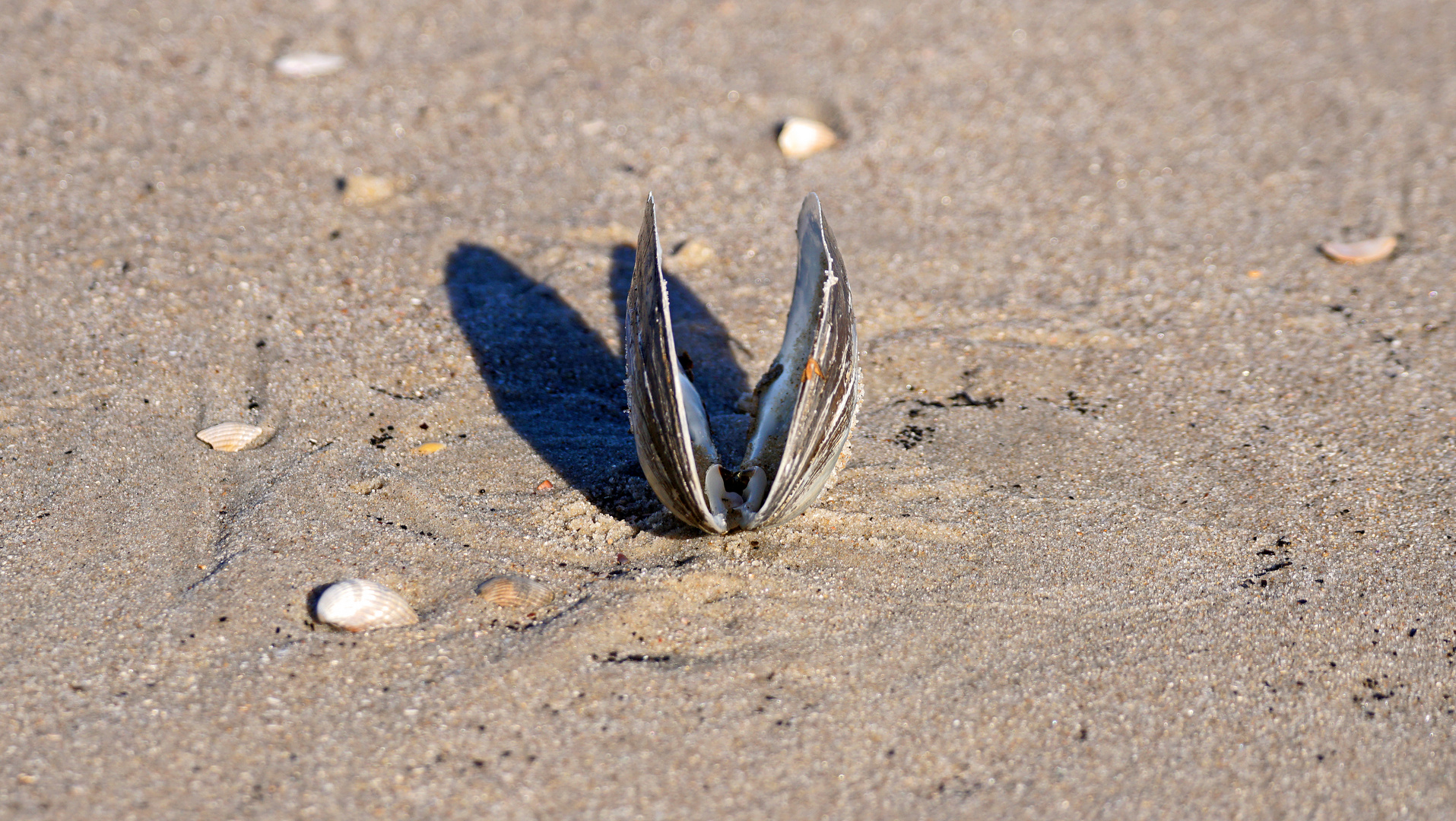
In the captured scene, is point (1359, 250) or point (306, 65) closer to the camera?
point (1359, 250)

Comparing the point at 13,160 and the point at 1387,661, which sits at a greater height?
the point at 13,160

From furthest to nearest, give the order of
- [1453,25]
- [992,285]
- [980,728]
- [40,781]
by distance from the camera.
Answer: [1453,25], [992,285], [980,728], [40,781]

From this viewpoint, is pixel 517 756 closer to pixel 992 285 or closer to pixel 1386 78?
pixel 992 285

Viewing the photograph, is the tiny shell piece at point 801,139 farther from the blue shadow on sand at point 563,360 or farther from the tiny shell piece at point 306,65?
the tiny shell piece at point 306,65

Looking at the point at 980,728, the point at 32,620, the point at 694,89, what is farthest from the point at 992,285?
the point at 32,620

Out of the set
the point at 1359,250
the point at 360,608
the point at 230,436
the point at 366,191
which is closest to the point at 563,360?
the point at 230,436

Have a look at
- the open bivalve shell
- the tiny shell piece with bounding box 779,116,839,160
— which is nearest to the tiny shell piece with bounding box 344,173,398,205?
the tiny shell piece with bounding box 779,116,839,160

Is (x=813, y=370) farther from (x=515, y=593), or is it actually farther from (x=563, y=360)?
(x=563, y=360)

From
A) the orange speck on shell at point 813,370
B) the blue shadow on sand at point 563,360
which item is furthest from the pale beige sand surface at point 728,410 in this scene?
the orange speck on shell at point 813,370
